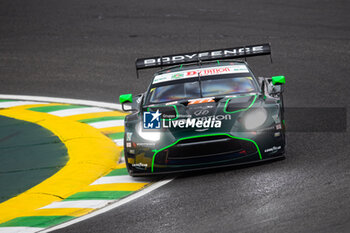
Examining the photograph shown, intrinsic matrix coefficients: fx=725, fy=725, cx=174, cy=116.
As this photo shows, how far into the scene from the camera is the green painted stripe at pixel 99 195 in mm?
8609

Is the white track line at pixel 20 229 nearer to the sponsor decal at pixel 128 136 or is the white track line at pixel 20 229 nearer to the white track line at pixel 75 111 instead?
the sponsor decal at pixel 128 136

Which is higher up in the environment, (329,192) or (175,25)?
(175,25)

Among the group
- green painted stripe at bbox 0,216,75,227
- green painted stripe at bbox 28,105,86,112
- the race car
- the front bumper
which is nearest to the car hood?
the race car

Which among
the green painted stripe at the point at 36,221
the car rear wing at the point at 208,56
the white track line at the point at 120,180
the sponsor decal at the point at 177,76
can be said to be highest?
the car rear wing at the point at 208,56

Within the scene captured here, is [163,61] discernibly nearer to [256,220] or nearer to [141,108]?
[141,108]

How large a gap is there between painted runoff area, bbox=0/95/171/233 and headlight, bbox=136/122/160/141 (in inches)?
21.9

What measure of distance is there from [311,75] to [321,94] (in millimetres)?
1687

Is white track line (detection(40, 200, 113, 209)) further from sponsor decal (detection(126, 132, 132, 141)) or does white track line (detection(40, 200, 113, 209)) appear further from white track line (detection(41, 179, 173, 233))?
sponsor decal (detection(126, 132, 132, 141))

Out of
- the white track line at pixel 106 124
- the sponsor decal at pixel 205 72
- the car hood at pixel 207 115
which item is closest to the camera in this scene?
the car hood at pixel 207 115

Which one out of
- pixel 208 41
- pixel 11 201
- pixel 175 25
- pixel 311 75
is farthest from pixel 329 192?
pixel 175 25

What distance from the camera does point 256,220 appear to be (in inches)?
271

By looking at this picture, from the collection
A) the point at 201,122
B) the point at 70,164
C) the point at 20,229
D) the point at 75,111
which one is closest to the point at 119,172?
the point at 70,164

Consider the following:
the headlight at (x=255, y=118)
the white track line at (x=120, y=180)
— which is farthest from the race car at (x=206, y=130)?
the white track line at (x=120, y=180)

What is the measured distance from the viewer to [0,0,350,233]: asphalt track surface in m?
7.26
